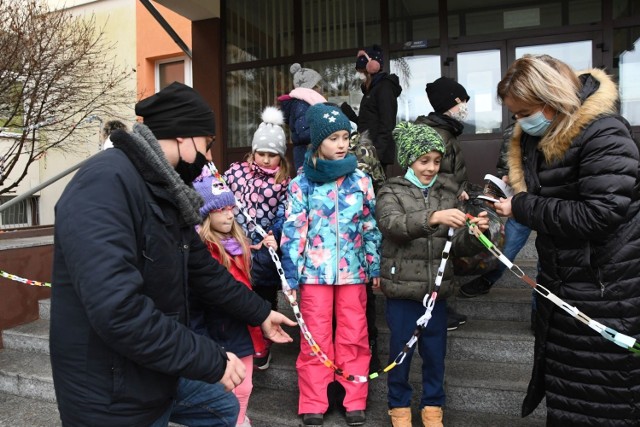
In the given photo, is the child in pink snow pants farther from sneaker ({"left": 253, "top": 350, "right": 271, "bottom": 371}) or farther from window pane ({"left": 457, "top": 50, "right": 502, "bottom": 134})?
window pane ({"left": 457, "top": 50, "right": 502, "bottom": 134})

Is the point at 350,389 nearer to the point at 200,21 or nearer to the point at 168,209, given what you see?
the point at 168,209

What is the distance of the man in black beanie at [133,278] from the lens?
4.96 ft

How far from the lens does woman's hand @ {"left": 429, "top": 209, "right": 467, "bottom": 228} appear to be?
8.64 feet

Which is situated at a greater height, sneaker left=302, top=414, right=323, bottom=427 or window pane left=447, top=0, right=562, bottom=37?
window pane left=447, top=0, right=562, bottom=37

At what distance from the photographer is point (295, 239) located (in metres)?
3.35

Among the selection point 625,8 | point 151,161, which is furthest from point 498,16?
point 151,161

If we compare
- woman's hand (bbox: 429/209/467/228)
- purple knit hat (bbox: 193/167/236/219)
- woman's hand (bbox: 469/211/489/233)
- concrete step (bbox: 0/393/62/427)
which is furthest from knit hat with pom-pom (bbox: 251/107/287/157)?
concrete step (bbox: 0/393/62/427)

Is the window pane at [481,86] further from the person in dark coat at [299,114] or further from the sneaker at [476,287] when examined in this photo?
the person in dark coat at [299,114]

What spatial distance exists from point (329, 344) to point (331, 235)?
73cm

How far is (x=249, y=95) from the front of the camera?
27.9ft

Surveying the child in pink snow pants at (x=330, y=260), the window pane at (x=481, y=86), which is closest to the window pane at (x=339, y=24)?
the window pane at (x=481, y=86)

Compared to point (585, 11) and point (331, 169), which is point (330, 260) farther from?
point (585, 11)

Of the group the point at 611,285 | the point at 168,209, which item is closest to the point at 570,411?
the point at 611,285

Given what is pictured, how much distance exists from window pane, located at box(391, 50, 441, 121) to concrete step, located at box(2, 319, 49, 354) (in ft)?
18.0
